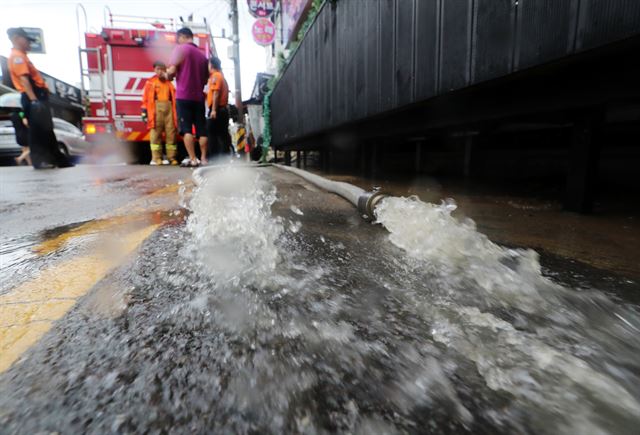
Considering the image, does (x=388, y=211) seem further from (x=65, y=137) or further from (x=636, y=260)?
(x=65, y=137)

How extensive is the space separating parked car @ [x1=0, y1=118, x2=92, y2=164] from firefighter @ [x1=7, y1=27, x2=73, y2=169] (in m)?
3.21

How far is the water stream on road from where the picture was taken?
550 millimetres

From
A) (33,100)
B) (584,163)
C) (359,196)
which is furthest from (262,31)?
(584,163)

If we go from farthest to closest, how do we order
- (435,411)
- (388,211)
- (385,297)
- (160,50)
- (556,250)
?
1. (160,50)
2. (388,211)
3. (556,250)
4. (385,297)
5. (435,411)

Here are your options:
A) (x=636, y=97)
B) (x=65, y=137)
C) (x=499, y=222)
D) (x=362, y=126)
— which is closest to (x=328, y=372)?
(x=499, y=222)

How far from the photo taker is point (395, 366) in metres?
0.66

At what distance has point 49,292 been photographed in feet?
3.09

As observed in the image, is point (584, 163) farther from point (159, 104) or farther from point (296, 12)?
point (296, 12)

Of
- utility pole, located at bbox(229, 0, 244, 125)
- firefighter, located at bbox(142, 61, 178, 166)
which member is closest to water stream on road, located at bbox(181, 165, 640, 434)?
firefighter, located at bbox(142, 61, 178, 166)

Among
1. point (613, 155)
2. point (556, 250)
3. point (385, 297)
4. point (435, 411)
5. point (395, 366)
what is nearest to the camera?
point (435, 411)

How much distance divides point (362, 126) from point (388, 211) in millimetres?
2796

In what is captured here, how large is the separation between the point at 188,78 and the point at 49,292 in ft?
17.6

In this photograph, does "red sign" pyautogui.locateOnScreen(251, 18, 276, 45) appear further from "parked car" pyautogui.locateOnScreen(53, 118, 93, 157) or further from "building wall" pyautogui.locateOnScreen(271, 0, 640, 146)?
"building wall" pyautogui.locateOnScreen(271, 0, 640, 146)

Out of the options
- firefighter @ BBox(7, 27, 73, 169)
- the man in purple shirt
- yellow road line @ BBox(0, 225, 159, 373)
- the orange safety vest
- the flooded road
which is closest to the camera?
the flooded road
